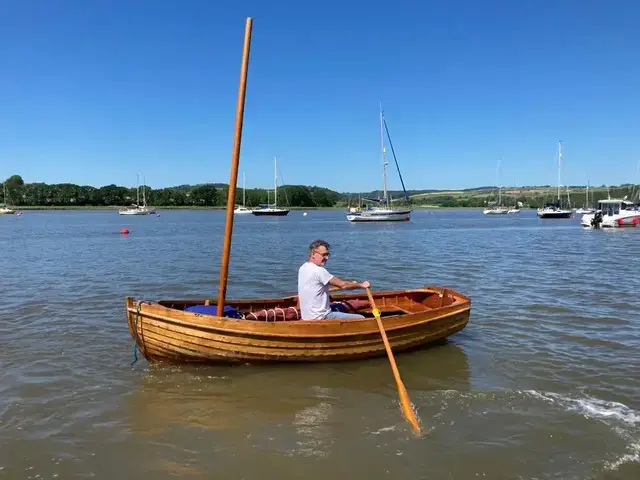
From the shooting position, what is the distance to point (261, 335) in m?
9.13

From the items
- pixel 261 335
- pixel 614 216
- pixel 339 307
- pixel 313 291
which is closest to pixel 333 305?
pixel 339 307

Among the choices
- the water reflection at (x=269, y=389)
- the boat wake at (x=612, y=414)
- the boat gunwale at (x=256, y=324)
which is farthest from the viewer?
the boat gunwale at (x=256, y=324)

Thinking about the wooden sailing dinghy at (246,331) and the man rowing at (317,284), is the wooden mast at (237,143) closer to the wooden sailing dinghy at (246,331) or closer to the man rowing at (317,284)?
the wooden sailing dinghy at (246,331)

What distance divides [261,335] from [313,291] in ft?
4.55

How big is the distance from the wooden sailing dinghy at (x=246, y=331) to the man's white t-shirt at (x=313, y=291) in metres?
0.46

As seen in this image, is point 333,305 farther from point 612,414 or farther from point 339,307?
point 612,414

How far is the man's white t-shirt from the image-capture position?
9586 mm

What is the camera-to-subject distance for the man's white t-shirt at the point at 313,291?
377 inches

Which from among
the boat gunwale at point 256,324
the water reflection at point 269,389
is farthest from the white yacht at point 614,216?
the boat gunwale at point 256,324

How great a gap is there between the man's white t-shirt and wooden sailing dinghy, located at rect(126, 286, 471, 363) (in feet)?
1.51

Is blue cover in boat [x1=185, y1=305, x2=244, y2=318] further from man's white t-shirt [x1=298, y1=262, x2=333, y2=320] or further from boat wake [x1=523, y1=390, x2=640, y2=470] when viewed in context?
boat wake [x1=523, y1=390, x2=640, y2=470]

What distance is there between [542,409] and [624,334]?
18.7ft

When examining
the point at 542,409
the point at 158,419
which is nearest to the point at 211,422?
the point at 158,419

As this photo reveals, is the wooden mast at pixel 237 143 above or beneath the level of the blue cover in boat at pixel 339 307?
above
